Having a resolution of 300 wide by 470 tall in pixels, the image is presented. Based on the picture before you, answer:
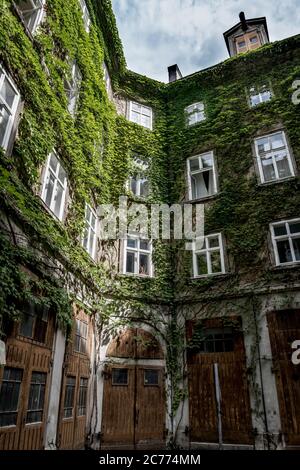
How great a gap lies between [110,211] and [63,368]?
6.36 m

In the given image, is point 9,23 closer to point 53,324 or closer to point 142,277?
point 53,324

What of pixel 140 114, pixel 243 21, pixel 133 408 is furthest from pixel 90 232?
pixel 243 21

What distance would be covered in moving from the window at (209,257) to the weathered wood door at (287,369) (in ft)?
8.61

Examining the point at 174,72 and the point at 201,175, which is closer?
the point at 201,175

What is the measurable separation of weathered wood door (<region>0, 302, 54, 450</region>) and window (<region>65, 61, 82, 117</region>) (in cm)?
706

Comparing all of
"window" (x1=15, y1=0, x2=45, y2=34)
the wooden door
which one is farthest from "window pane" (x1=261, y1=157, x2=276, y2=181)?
"window" (x1=15, y1=0, x2=45, y2=34)

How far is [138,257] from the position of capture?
12.8m

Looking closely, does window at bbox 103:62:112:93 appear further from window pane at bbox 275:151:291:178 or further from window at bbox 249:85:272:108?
window pane at bbox 275:151:291:178

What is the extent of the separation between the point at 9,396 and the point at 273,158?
1207 cm

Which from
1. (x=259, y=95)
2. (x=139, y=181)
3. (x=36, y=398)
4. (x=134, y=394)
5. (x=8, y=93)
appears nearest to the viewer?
(x=36, y=398)

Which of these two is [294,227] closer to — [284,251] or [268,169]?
[284,251]

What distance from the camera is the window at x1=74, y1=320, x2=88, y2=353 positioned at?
9230mm
